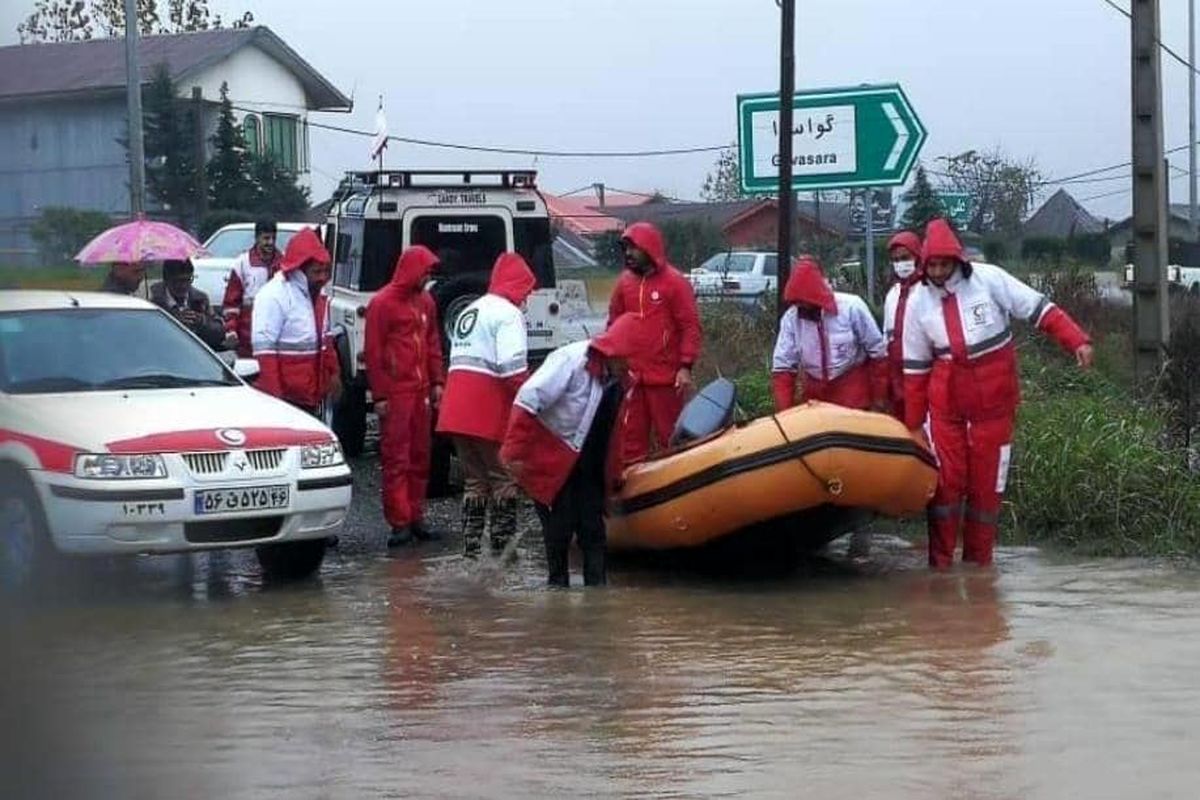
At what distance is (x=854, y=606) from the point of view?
31.0 ft

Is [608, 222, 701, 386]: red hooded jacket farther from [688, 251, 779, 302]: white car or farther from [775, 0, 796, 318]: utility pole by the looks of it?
[688, 251, 779, 302]: white car

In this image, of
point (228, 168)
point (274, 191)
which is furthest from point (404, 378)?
point (274, 191)

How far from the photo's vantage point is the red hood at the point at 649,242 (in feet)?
37.3

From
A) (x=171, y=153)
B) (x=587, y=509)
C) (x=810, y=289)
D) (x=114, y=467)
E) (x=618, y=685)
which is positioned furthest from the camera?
(x=171, y=153)

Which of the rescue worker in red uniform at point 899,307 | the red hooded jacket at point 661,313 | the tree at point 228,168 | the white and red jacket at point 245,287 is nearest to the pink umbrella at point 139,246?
the white and red jacket at point 245,287

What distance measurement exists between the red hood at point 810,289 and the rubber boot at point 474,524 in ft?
6.67

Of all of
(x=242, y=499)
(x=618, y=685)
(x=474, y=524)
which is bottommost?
(x=618, y=685)

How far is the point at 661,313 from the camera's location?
11484mm

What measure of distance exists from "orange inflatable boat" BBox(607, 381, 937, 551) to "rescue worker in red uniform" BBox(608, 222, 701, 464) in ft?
4.76

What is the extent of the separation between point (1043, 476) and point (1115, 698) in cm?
427

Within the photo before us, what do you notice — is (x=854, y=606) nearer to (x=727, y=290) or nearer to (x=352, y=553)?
(x=352, y=553)

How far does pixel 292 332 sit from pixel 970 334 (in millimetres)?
3891

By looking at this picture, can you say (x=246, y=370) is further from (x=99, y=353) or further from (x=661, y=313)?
(x=661, y=313)

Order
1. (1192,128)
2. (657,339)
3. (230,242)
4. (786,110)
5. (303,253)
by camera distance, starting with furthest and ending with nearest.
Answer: (1192,128), (230,242), (786,110), (303,253), (657,339)
